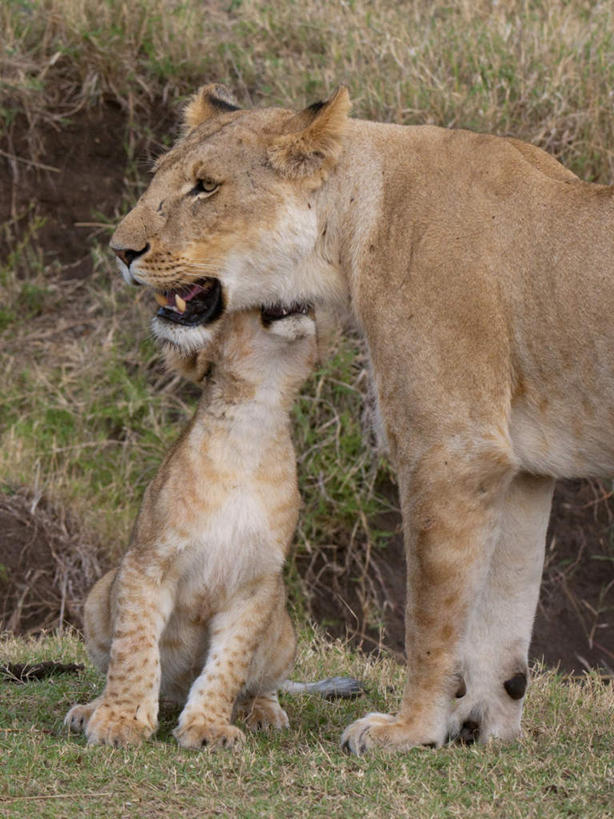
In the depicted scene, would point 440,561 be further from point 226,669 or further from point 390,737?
point 226,669

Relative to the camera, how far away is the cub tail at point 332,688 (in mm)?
4355

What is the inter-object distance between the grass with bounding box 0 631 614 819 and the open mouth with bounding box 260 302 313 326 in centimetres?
117

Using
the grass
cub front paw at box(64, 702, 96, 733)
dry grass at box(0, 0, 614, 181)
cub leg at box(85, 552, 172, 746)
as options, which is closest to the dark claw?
the grass

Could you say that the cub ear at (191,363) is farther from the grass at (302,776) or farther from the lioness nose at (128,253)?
the grass at (302,776)

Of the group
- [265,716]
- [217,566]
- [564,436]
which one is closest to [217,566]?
[217,566]

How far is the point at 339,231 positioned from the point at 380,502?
3257mm

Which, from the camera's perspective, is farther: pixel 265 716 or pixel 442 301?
pixel 265 716

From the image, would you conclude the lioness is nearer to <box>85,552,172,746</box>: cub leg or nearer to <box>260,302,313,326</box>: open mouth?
<box>260,302,313,326</box>: open mouth

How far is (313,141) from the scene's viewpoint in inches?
150

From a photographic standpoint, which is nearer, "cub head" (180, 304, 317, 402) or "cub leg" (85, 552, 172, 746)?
"cub leg" (85, 552, 172, 746)

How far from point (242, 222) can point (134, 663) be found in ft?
4.09

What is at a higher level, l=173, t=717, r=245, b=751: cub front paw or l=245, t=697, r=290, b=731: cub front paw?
l=173, t=717, r=245, b=751: cub front paw

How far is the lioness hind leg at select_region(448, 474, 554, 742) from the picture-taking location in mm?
3830

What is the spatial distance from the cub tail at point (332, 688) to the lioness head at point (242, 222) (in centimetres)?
124
